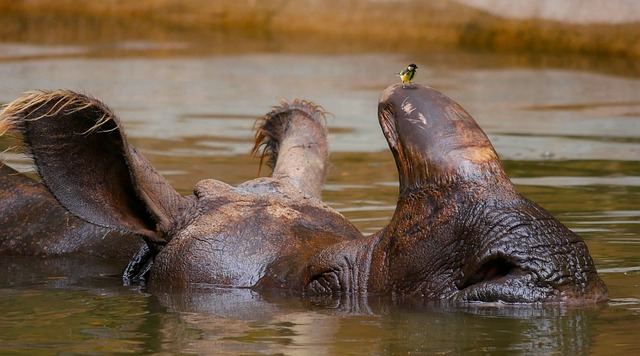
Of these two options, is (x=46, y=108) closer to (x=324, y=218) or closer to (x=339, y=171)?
(x=324, y=218)

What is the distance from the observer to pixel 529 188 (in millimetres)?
9570

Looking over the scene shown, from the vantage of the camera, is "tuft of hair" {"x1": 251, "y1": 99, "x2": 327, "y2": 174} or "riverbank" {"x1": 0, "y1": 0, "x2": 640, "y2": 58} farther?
"riverbank" {"x1": 0, "y1": 0, "x2": 640, "y2": 58}

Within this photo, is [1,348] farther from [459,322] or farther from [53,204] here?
[53,204]

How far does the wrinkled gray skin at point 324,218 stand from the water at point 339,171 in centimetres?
10

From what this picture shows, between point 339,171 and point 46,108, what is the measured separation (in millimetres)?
4927

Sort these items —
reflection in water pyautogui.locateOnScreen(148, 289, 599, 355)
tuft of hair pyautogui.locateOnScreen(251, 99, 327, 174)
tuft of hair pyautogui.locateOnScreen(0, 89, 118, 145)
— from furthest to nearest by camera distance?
tuft of hair pyautogui.locateOnScreen(251, 99, 327, 174)
tuft of hair pyautogui.locateOnScreen(0, 89, 118, 145)
reflection in water pyautogui.locateOnScreen(148, 289, 599, 355)

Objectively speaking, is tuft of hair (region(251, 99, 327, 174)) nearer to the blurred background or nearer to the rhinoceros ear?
the blurred background

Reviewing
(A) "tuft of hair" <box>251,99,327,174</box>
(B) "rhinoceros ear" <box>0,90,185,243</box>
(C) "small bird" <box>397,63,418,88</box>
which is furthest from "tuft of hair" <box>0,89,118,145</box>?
(A) "tuft of hair" <box>251,99,327,174</box>

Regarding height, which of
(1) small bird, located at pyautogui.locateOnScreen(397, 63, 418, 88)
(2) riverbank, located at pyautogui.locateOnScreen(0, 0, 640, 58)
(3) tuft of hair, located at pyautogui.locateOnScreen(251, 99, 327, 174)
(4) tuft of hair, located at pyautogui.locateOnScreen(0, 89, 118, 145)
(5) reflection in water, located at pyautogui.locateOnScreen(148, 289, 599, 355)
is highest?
(2) riverbank, located at pyautogui.locateOnScreen(0, 0, 640, 58)

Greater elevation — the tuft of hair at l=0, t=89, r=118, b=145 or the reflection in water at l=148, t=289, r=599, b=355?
the tuft of hair at l=0, t=89, r=118, b=145

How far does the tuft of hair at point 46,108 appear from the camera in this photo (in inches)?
229

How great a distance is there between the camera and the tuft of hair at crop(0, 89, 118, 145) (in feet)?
19.0

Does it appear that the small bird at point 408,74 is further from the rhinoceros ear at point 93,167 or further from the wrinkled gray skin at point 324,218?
the rhinoceros ear at point 93,167

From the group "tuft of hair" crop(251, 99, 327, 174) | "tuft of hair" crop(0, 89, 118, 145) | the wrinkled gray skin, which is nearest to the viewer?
the wrinkled gray skin
